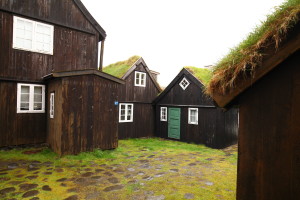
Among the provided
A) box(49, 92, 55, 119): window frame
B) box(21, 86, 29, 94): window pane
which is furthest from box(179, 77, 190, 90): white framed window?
box(21, 86, 29, 94): window pane

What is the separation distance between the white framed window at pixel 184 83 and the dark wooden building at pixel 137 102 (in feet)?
10.3

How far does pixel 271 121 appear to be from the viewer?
7.45ft

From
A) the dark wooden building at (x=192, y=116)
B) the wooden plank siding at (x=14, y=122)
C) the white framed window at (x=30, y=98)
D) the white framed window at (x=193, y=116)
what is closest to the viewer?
the wooden plank siding at (x=14, y=122)

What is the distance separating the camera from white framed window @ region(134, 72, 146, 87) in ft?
51.6

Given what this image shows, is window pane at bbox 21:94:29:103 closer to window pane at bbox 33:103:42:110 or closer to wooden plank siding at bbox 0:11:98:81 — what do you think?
window pane at bbox 33:103:42:110

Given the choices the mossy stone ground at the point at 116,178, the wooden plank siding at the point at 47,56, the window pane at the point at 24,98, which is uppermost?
the wooden plank siding at the point at 47,56

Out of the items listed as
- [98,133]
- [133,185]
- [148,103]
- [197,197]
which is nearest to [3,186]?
[133,185]

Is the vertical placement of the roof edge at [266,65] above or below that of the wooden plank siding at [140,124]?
above

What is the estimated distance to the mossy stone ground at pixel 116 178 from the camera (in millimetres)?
4984

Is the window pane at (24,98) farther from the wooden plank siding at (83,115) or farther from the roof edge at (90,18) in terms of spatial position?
the roof edge at (90,18)

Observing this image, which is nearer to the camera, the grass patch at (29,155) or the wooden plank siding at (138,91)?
the grass patch at (29,155)

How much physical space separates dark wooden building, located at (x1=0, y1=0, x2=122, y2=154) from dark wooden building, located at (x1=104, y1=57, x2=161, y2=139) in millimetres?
4770

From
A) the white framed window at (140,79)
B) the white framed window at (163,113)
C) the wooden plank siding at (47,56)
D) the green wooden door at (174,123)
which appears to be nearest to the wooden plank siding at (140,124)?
the white framed window at (163,113)

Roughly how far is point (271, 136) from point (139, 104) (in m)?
13.9
